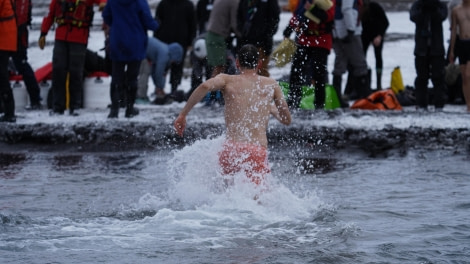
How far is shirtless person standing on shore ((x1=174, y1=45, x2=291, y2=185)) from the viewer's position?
852 cm

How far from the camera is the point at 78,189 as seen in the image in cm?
975

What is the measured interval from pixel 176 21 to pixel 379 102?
3.93 m

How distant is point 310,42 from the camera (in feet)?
45.5

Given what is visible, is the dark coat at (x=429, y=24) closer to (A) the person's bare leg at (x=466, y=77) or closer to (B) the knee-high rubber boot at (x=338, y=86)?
(A) the person's bare leg at (x=466, y=77)

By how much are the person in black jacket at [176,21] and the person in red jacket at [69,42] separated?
3404 mm

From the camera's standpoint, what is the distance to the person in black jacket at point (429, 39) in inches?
567

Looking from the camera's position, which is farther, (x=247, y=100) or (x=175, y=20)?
(x=175, y=20)

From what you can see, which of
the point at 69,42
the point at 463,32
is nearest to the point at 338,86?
the point at 463,32

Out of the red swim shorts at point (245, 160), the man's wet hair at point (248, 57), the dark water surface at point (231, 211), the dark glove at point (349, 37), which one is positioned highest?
the dark glove at point (349, 37)

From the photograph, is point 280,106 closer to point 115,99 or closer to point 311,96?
point 115,99

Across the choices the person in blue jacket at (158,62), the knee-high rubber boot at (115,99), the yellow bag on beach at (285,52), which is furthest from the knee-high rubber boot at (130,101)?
the person in blue jacket at (158,62)

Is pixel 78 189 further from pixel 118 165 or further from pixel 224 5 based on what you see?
pixel 224 5

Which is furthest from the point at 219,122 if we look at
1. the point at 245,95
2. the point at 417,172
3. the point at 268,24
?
the point at 245,95

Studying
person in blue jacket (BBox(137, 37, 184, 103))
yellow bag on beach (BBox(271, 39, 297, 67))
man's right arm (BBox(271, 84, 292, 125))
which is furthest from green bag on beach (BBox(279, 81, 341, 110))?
man's right arm (BBox(271, 84, 292, 125))
